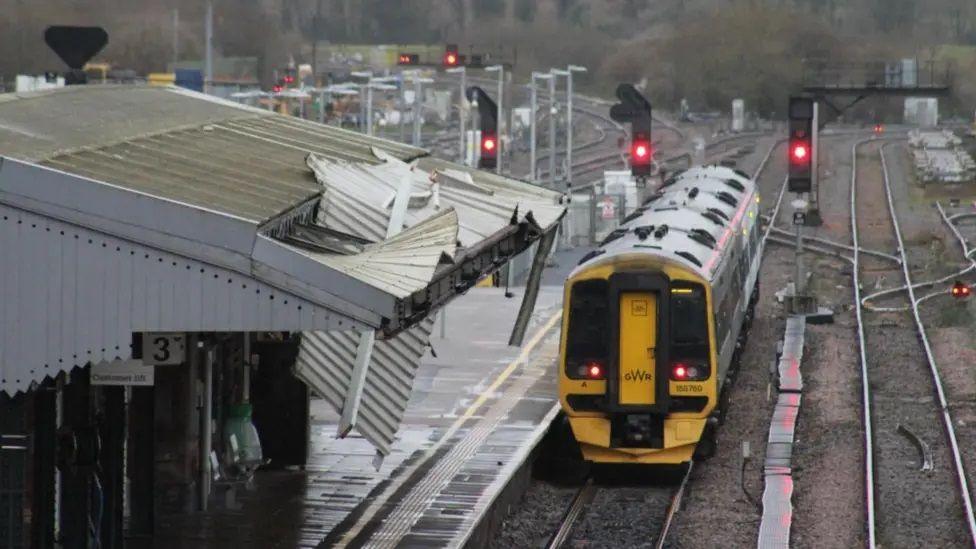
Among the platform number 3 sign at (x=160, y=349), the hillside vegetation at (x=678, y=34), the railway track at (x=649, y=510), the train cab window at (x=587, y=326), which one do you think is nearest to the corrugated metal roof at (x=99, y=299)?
the platform number 3 sign at (x=160, y=349)

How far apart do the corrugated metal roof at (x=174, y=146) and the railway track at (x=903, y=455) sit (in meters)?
6.20

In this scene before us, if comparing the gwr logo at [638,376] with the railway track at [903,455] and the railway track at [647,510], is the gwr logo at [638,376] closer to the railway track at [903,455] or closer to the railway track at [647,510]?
the railway track at [647,510]

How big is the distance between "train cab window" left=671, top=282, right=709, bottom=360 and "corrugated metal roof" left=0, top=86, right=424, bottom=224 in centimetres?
345

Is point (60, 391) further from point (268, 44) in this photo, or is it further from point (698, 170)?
point (268, 44)

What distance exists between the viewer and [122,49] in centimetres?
5400

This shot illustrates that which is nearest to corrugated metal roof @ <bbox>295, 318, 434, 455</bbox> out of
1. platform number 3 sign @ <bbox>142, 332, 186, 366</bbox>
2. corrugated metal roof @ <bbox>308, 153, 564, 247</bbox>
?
platform number 3 sign @ <bbox>142, 332, 186, 366</bbox>

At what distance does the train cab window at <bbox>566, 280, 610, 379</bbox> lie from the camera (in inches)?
771

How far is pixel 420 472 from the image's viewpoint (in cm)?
1870

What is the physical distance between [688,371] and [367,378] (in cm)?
642

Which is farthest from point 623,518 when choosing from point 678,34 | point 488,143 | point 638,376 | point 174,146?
point 678,34

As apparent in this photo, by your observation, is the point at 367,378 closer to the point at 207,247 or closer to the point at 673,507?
the point at 207,247

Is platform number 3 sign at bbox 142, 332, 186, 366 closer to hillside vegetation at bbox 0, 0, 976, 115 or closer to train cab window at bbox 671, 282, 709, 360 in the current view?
train cab window at bbox 671, 282, 709, 360

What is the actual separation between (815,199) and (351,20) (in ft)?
89.8

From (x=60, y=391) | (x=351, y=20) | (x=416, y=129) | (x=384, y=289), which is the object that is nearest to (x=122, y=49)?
(x=416, y=129)
